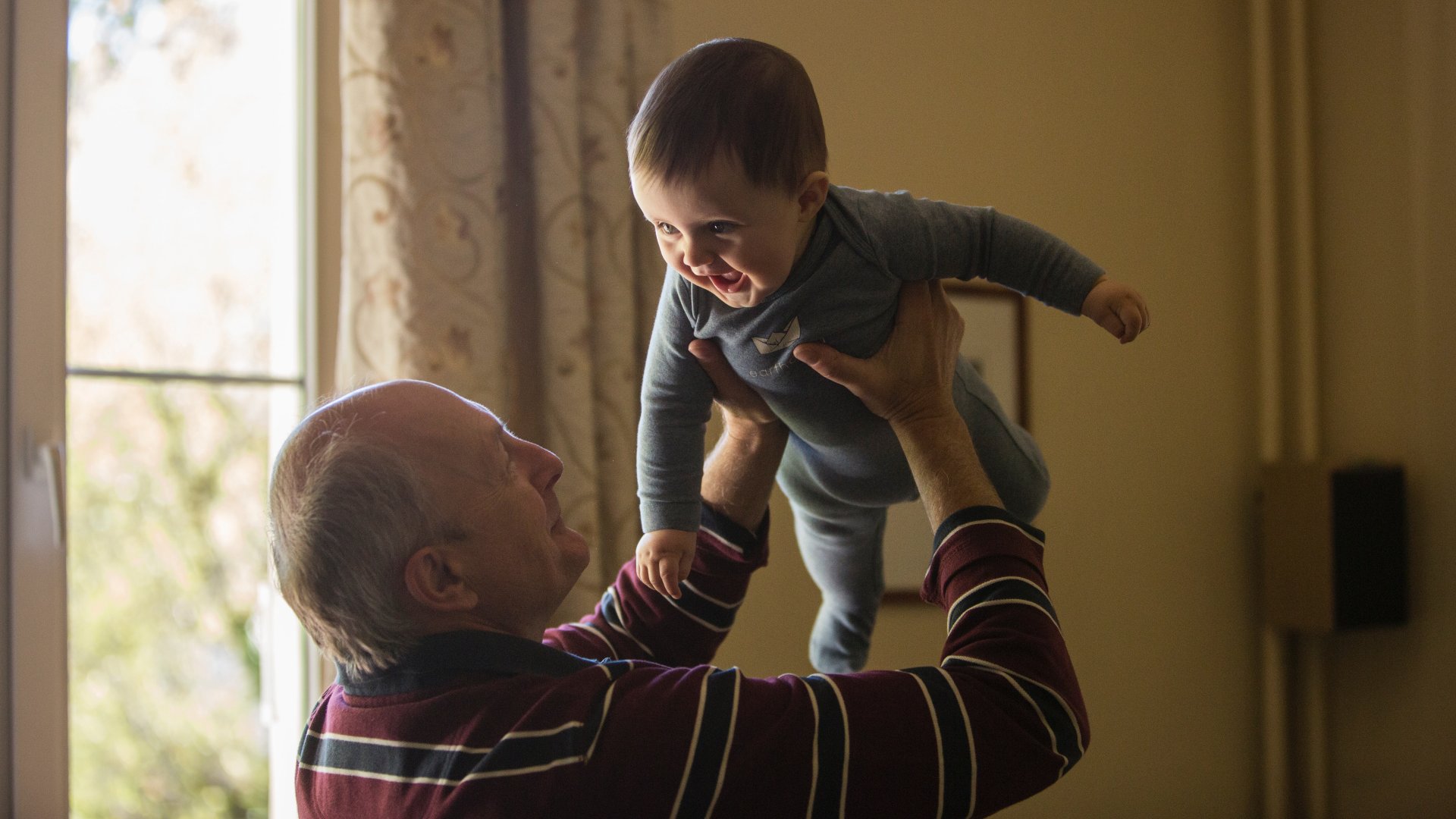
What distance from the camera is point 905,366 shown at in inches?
44.9

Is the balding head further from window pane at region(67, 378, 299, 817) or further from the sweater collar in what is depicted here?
window pane at region(67, 378, 299, 817)

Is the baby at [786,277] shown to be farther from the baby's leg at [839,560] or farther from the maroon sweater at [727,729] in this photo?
the maroon sweater at [727,729]

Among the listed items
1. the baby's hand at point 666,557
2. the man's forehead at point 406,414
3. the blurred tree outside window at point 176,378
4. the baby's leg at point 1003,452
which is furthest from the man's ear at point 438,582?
the blurred tree outside window at point 176,378

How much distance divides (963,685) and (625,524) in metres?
1.30

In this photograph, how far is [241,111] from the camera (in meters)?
2.37

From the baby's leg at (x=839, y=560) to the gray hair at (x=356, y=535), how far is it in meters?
0.48

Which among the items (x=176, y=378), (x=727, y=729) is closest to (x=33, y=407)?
(x=176, y=378)

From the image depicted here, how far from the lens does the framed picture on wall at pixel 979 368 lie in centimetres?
262

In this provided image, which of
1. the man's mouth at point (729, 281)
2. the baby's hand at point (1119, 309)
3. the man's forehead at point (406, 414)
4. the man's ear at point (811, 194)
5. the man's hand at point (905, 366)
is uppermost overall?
the man's ear at point (811, 194)

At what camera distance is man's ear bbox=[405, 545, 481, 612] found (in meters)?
1.03

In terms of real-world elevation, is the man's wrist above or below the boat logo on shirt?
below

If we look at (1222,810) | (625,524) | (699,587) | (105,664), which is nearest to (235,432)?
(105,664)

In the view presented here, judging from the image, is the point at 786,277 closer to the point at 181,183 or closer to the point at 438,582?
the point at 438,582

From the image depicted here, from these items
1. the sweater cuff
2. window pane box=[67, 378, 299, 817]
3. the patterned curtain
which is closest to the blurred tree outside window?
window pane box=[67, 378, 299, 817]
